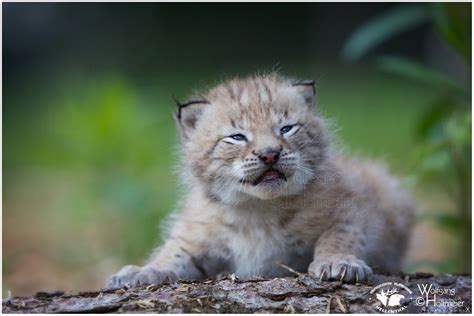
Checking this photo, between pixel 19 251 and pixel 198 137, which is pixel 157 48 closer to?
pixel 19 251

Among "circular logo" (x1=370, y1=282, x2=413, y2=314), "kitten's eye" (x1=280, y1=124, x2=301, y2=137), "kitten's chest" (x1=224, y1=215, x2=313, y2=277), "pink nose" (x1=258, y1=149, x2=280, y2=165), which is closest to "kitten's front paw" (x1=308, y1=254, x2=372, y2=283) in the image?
"circular logo" (x1=370, y1=282, x2=413, y2=314)

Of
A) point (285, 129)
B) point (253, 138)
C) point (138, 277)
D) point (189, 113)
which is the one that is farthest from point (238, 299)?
point (189, 113)

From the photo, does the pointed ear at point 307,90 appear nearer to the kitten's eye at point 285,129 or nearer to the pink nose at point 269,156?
the kitten's eye at point 285,129

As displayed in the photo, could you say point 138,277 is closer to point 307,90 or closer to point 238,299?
point 238,299

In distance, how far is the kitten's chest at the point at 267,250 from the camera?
5.20 meters

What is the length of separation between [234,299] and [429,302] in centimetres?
105

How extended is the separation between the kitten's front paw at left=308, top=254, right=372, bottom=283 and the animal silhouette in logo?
0.68 feet

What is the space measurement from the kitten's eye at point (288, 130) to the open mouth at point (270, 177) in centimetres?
26

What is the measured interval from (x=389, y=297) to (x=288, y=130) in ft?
3.88

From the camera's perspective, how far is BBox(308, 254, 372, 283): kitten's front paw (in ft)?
15.2

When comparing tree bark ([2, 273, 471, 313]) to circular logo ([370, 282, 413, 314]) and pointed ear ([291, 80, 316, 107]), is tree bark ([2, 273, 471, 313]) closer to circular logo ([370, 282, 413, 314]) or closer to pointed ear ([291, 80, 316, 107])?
circular logo ([370, 282, 413, 314])

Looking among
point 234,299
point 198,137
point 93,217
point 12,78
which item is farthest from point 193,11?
point 234,299

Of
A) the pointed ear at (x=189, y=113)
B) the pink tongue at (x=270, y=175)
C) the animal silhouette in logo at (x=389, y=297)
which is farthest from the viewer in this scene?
the pointed ear at (x=189, y=113)

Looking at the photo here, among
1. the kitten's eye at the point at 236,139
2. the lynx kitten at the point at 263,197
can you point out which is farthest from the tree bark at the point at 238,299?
the kitten's eye at the point at 236,139
